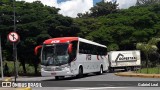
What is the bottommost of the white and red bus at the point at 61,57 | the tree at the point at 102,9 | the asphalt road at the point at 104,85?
the asphalt road at the point at 104,85

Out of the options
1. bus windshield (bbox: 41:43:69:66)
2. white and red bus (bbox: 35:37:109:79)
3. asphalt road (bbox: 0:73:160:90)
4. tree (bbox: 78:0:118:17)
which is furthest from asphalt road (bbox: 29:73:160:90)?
tree (bbox: 78:0:118:17)

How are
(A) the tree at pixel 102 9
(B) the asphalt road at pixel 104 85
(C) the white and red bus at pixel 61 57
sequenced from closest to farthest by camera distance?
(B) the asphalt road at pixel 104 85, (C) the white and red bus at pixel 61 57, (A) the tree at pixel 102 9

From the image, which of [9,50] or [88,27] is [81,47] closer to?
[9,50]

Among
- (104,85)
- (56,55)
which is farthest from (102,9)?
(104,85)

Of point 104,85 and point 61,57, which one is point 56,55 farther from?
point 104,85

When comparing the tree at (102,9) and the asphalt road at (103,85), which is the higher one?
the tree at (102,9)

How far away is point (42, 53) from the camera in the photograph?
27078 millimetres

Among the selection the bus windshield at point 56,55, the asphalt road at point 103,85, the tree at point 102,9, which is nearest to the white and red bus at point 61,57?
the bus windshield at point 56,55

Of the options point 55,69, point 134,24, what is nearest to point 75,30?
point 134,24

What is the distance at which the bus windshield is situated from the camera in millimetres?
26523

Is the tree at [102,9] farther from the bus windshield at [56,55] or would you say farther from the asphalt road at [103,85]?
the asphalt road at [103,85]

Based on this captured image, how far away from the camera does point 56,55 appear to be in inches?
1049

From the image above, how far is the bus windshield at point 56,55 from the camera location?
26.5 m

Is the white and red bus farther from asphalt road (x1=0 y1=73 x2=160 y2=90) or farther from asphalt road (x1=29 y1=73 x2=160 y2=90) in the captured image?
asphalt road (x1=29 y1=73 x2=160 y2=90)
